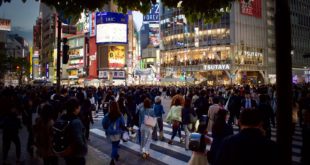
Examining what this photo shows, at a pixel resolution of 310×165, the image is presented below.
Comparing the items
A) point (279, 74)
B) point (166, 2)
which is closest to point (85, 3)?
point (166, 2)

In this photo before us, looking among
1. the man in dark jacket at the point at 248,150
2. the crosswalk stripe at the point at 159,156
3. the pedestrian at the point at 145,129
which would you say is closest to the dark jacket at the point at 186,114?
the pedestrian at the point at 145,129

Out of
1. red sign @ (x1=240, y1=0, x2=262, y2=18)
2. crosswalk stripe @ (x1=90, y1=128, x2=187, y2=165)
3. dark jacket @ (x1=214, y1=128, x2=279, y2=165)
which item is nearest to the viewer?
dark jacket @ (x1=214, y1=128, x2=279, y2=165)

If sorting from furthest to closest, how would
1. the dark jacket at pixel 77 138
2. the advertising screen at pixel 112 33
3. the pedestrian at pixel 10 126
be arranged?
the advertising screen at pixel 112 33, the pedestrian at pixel 10 126, the dark jacket at pixel 77 138

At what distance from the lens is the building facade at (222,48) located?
76.4 metres

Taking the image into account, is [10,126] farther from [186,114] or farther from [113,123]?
[186,114]

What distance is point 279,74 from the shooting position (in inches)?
142

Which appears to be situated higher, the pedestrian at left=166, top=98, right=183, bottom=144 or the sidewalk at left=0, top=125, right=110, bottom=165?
the pedestrian at left=166, top=98, right=183, bottom=144

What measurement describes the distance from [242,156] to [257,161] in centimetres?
14

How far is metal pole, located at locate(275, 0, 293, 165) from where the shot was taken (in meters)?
3.40

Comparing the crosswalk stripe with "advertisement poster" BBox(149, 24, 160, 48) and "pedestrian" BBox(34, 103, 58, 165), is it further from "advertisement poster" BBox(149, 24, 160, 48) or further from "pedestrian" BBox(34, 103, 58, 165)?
"advertisement poster" BBox(149, 24, 160, 48)

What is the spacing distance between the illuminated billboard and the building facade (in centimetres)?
1191

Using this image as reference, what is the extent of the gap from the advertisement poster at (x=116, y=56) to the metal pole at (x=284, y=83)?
88.9 m

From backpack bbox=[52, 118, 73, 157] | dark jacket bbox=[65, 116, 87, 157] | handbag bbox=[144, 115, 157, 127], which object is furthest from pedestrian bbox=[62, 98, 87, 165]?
handbag bbox=[144, 115, 157, 127]

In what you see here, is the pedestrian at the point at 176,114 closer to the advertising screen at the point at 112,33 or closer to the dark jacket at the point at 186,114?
the dark jacket at the point at 186,114
